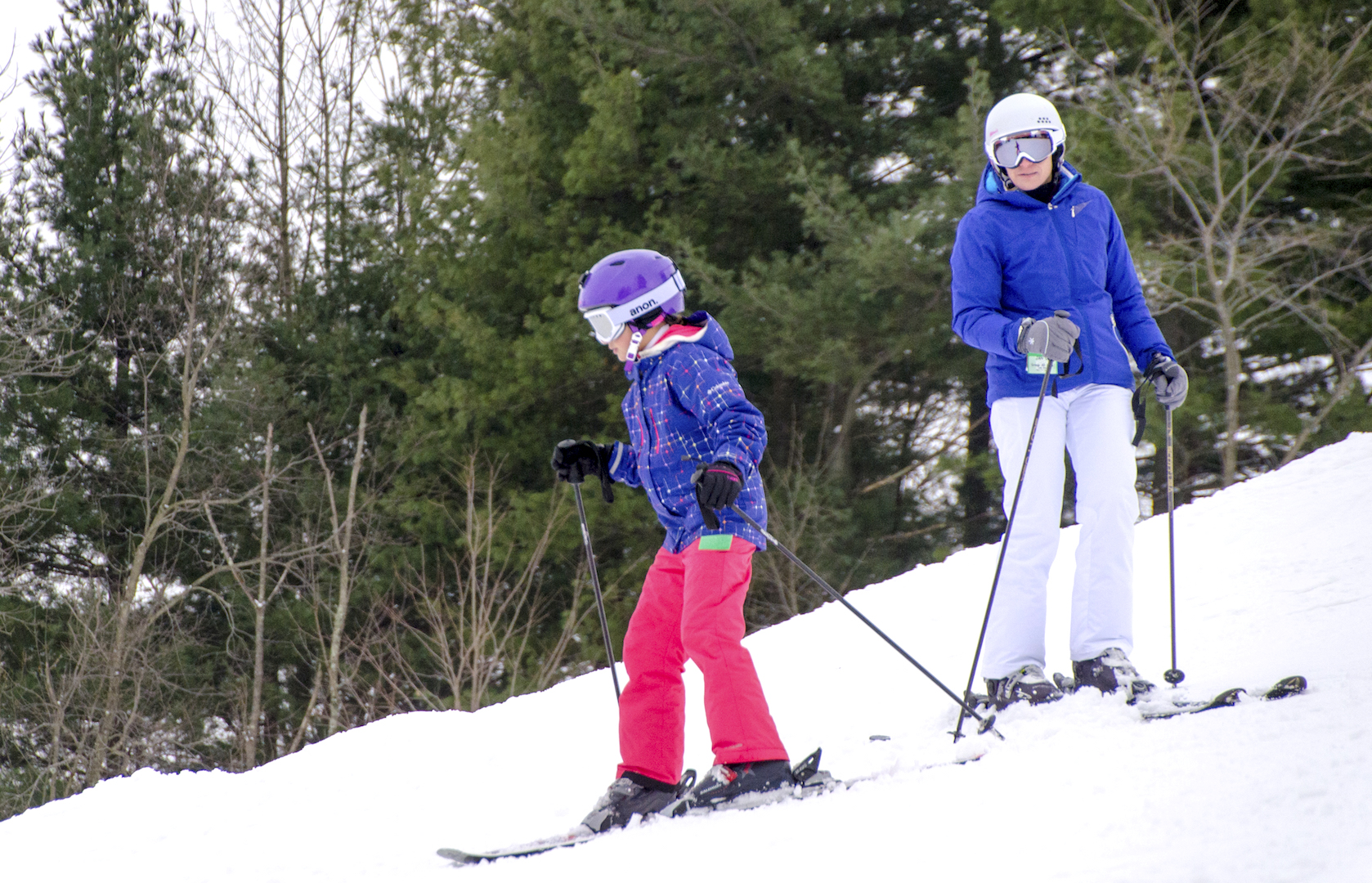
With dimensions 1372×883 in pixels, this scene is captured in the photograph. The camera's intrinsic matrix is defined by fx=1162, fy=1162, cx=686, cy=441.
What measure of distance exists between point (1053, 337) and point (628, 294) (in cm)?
107

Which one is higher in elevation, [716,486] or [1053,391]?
[1053,391]

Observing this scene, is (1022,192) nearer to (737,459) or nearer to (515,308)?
(737,459)

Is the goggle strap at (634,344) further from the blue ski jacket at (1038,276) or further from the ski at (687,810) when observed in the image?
the ski at (687,810)

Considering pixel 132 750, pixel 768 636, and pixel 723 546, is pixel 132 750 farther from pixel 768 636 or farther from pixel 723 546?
pixel 723 546

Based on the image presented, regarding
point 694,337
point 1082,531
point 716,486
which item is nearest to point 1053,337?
point 1082,531

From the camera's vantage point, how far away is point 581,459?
10.2 ft

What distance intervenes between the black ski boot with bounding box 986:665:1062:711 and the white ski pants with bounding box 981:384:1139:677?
0.03 metres

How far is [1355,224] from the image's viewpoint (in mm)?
11164

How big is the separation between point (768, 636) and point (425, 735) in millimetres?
1689

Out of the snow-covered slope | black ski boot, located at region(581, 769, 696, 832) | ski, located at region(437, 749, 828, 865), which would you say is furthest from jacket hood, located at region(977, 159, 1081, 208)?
black ski boot, located at region(581, 769, 696, 832)

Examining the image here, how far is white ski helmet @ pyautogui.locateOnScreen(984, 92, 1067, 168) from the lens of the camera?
122 inches

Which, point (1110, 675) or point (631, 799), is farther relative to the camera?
point (1110, 675)

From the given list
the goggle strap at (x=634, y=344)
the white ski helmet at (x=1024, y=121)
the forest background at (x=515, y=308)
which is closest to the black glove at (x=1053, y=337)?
the white ski helmet at (x=1024, y=121)

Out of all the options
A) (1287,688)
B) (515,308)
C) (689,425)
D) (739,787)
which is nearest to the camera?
(739,787)
